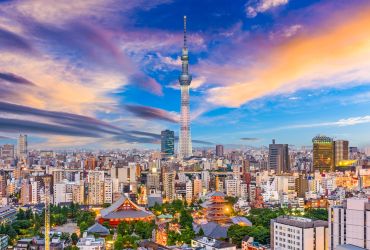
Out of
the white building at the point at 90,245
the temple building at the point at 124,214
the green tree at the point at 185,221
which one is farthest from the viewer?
the temple building at the point at 124,214

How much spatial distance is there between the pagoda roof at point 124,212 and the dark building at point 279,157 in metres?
16.3

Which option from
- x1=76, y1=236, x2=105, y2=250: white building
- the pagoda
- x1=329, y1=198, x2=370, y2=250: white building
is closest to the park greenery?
x1=76, y1=236, x2=105, y2=250: white building

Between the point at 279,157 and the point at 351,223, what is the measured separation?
69.6 ft

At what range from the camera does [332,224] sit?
8.09 metres

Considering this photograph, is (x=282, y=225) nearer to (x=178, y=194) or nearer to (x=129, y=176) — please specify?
(x=178, y=194)

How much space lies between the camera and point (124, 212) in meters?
13.5

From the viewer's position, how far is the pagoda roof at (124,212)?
13209mm

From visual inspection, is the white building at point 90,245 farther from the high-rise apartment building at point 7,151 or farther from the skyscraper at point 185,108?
the high-rise apartment building at point 7,151

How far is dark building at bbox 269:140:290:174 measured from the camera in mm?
28766

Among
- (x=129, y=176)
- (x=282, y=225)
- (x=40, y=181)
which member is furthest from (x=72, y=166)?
(x=282, y=225)

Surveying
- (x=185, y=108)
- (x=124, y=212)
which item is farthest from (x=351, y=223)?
(x=185, y=108)

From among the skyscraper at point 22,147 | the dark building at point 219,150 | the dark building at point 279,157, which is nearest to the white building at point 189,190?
the dark building at point 279,157

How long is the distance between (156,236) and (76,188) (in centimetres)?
754

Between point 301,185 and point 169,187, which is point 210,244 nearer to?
point 169,187
